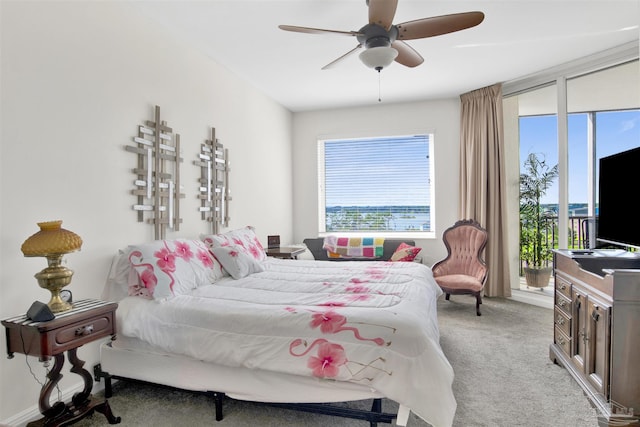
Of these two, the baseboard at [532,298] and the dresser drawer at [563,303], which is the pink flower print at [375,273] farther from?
the baseboard at [532,298]

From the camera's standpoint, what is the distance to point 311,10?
9.13 ft

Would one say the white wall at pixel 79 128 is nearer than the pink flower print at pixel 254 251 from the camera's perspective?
Yes

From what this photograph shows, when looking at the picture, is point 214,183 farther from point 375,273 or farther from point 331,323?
point 331,323

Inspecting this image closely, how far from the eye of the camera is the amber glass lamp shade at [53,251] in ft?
5.77

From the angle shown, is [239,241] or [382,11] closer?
[382,11]

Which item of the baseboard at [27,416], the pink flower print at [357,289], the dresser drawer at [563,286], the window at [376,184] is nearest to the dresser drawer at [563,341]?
the dresser drawer at [563,286]

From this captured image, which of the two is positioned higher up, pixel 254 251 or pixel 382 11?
pixel 382 11

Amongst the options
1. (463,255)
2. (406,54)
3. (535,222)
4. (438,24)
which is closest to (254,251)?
(406,54)

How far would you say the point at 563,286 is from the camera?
8.76ft

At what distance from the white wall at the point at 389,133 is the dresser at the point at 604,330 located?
2.66 metres

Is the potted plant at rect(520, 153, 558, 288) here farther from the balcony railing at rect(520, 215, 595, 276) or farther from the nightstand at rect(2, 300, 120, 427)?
the nightstand at rect(2, 300, 120, 427)

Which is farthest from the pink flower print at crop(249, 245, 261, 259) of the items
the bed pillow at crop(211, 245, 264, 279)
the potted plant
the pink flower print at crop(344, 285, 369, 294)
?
the potted plant

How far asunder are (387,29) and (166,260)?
214 cm

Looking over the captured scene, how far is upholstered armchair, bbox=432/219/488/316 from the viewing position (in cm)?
432
